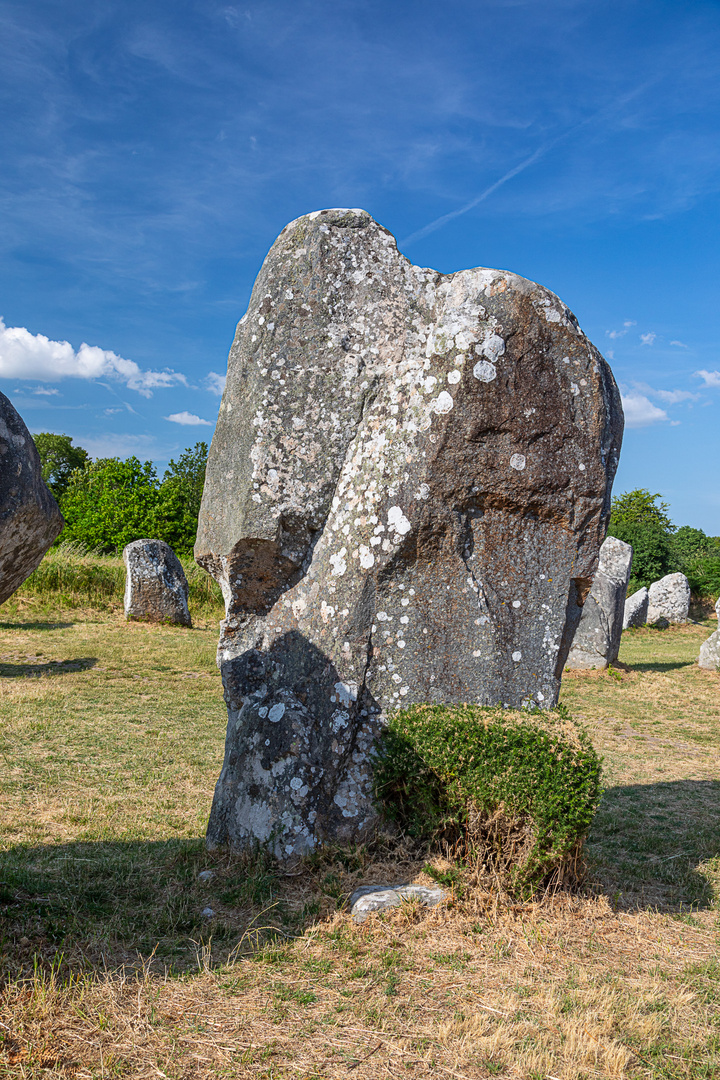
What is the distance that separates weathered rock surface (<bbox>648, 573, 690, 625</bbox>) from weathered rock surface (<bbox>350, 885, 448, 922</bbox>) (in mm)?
23166

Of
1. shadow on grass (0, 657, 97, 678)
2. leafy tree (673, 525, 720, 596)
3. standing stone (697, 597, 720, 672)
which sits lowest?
shadow on grass (0, 657, 97, 678)

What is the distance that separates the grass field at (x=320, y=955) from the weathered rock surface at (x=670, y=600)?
20.1m

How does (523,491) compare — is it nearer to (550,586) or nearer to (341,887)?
(550,586)

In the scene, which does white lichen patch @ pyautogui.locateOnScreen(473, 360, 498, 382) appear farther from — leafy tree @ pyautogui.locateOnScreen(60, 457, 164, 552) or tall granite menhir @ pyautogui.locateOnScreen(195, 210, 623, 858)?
leafy tree @ pyautogui.locateOnScreen(60, 457, 164, 552)

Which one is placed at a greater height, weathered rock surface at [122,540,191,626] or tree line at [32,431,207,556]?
tree line at [32,431,207,556]

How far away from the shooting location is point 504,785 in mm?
4043

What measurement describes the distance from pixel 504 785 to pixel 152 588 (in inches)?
543

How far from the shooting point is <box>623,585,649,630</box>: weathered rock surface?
2431cm

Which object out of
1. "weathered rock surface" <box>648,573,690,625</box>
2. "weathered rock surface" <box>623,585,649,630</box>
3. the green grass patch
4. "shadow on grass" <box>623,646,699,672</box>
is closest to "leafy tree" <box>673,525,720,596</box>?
"weathered rock surface" <box>648,573,690,625</box>

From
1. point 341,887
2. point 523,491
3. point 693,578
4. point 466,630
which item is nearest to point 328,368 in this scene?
point 523,491

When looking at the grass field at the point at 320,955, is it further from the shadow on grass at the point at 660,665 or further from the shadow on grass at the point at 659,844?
the shadow on grass at the point at 660,665

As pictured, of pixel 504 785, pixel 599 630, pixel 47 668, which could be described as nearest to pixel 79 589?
pixel 47 668

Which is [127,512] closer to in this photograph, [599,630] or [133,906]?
[599,630]

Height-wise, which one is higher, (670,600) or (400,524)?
(670,600)
